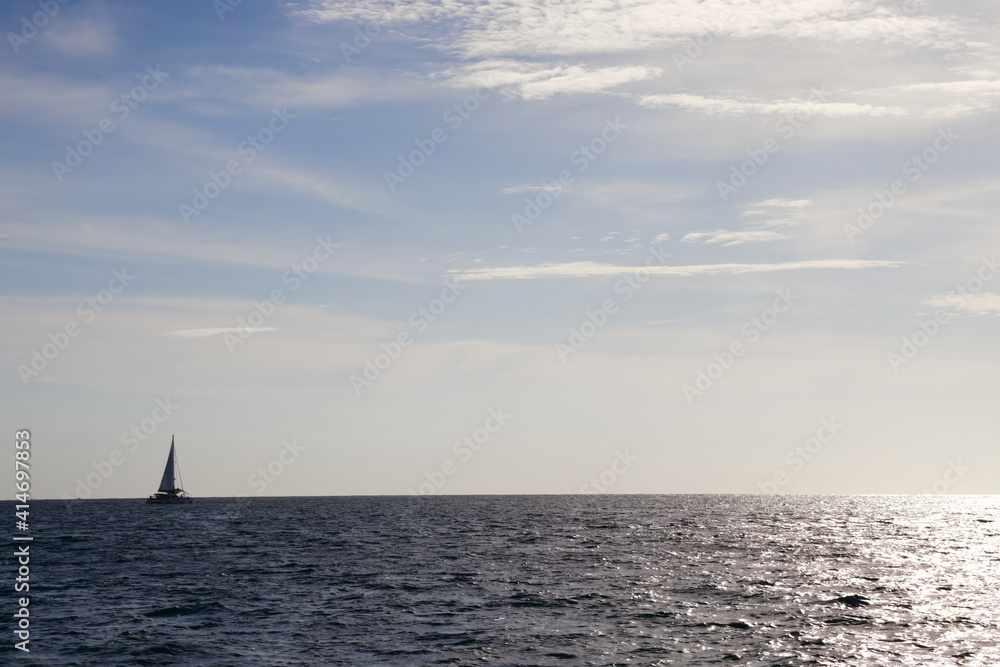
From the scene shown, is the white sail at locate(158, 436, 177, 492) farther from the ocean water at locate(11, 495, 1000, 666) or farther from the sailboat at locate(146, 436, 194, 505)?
the ocean water at locate(11, 495, 1000, 666)

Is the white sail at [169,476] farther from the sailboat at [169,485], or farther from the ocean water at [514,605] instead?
the ocean water at [514,605]

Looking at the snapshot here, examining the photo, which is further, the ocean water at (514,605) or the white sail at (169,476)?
the white sail at (169,476)

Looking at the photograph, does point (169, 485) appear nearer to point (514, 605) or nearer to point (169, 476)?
point (169, 476)

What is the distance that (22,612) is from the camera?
4059cm

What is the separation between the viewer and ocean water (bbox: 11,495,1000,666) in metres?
31.2

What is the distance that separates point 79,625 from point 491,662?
20.7 m

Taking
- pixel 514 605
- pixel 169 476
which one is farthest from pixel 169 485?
pixel 514 605

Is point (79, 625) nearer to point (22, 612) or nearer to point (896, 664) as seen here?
point (22, 612)

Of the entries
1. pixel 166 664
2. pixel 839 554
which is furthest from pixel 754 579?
pixel 166 664

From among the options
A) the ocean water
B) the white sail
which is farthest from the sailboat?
the ocean water

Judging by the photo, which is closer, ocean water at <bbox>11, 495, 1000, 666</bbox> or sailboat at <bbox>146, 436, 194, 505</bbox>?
ocean water at <bbox>11, 495, 1000, 666</bbox>

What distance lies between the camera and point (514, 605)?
4081 cm

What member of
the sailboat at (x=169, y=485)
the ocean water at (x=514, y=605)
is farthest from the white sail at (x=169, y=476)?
the ocean water at (x=514, y=605)

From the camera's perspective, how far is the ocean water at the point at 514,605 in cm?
3120
